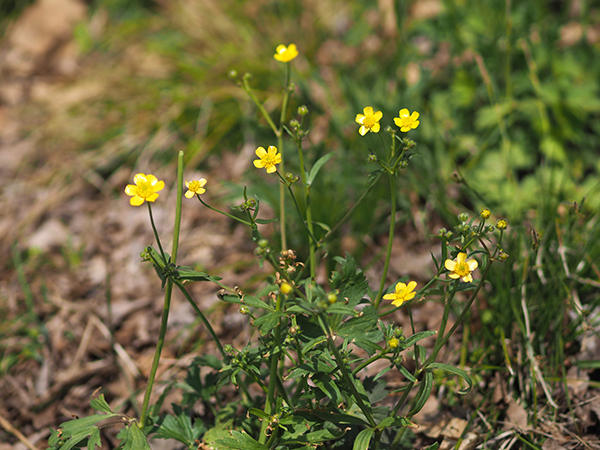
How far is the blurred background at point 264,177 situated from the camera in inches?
84.0

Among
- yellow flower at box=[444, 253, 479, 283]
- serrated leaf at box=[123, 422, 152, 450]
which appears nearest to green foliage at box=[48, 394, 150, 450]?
serrated leaf at box=[123, 422, 152, 450]

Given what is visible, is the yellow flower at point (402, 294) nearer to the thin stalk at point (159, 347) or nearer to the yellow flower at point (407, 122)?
the yellow flower at point (407, 122)

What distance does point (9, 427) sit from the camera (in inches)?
76.2

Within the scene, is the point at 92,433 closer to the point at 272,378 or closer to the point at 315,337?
the point at 272,378

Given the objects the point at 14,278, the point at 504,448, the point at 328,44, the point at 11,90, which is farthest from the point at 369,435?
the point at 11,90

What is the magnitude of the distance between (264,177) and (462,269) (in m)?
1.92

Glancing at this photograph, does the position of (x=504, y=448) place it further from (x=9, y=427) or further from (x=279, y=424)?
(x=9, y=427)

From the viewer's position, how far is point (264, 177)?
2.91 meters

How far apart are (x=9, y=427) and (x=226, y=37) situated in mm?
3287

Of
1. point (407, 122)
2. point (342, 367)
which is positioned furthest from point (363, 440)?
point (407, 122)

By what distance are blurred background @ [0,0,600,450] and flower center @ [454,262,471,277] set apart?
564mm

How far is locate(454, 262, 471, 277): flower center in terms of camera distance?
1.15 metres

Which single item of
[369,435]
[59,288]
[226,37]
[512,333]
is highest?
[226,37]

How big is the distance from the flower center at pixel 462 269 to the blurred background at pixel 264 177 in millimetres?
564
